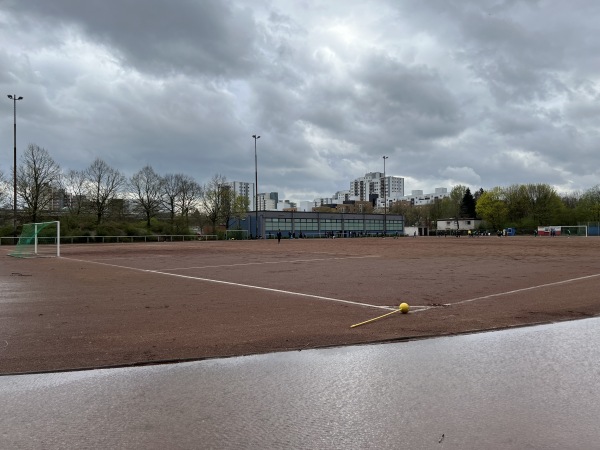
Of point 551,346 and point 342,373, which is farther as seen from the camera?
point 551,346

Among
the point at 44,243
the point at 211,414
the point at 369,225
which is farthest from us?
the point at 369,225

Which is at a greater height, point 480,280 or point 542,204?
point 542,204

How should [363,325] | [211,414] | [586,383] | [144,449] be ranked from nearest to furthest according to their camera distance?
[144,449] < [211,414] < [586,383] < [363,325]

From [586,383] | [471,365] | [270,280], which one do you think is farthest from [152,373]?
[270,280]

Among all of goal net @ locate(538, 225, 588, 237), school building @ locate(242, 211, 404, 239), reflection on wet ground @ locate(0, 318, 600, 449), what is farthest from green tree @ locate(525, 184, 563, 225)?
reflection on wet ground @ locate(0, 318, 600, 449)

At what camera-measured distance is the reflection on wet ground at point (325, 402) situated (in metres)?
4.08

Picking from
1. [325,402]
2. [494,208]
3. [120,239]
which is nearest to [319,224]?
[494,208]

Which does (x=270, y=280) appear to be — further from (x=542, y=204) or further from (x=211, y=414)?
(x=542, y=204)

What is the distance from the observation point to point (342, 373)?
19.3 feet

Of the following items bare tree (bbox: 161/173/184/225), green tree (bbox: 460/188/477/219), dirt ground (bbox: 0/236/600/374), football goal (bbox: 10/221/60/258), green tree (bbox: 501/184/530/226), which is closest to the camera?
dirt ground (bbox: 0/236/600/374)

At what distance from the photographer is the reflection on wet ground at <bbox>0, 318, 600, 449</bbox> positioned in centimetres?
408

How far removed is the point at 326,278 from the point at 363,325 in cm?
882

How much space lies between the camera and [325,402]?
495 centimetres

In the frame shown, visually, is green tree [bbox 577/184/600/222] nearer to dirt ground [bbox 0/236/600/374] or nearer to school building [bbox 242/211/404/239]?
school building [bbox 242/211/404/239]
